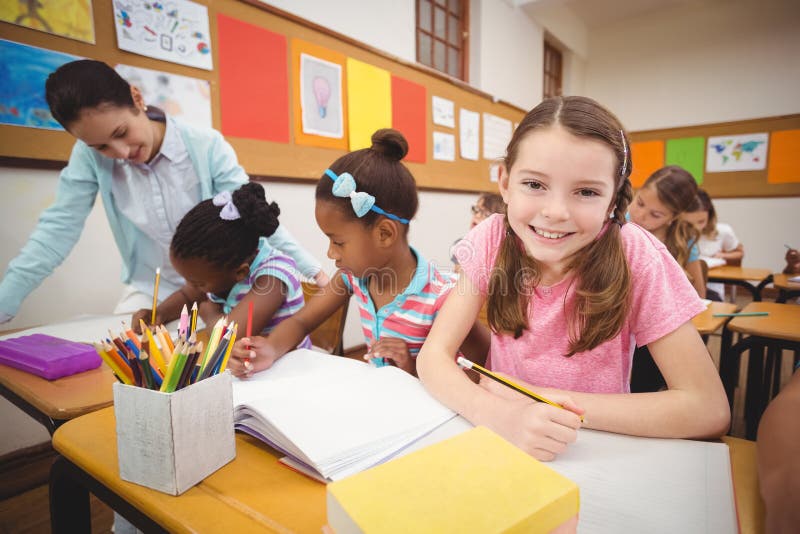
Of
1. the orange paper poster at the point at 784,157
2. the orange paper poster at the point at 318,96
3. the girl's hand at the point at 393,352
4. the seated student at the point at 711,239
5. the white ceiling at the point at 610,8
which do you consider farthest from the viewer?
the white ceiling at the point at 610,8

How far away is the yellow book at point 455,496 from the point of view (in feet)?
1.06

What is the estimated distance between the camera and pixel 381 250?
1.12 metres

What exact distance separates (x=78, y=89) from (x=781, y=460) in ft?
5.08

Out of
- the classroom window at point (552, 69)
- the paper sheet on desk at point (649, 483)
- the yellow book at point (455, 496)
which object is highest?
the classroom window at point (552, 69)

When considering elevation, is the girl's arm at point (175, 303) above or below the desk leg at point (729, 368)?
above

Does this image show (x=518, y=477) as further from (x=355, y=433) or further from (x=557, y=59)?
(x=557, y=59)

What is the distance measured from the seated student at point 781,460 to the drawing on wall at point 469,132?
3.12 meters

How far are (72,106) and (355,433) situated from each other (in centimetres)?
118

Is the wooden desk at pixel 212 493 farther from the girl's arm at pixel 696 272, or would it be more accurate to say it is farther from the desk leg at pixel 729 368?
the girl's arm at pixel 696 272

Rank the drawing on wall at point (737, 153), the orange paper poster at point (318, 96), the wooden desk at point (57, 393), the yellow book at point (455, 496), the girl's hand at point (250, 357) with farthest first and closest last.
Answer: the drawing on wall at point (737, 153)
the orange paper poster at point (318, 96)
the girl's hand at point (250, 357)
the wooden desk at point (57, 393)
the yellow book at point (455, 496)

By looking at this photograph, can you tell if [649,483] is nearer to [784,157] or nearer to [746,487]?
[746,487]

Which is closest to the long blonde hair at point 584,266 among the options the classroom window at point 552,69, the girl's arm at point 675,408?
the girl's arm at point 675,408

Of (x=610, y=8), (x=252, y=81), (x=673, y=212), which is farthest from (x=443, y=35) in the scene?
(x=610, y=8)

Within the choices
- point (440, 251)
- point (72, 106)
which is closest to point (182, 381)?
point (72, 106)
